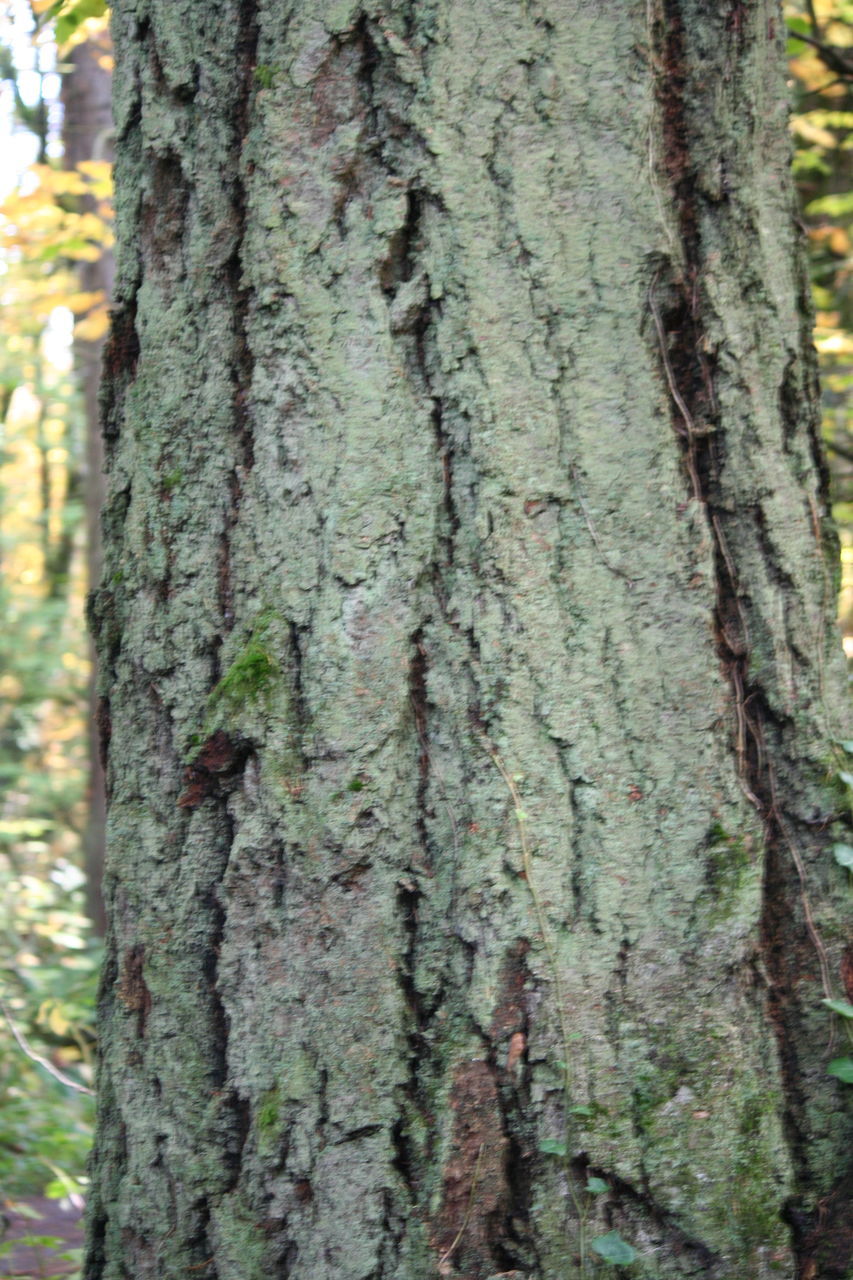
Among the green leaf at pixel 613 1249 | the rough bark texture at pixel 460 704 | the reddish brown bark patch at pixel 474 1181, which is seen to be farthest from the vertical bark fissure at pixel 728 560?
the reddish brown bark patch at pixel 474 1181

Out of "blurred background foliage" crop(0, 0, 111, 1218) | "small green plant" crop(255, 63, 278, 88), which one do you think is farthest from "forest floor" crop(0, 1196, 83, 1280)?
"small green plant" crop(255, 63, 278, 88)

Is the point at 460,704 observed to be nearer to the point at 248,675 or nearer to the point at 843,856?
the point at 248,675

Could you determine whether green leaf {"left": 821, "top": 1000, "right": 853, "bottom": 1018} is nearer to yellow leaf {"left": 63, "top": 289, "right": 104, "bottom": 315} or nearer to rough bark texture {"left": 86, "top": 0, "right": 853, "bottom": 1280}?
rough bark texture {"left": 86, "top": 0, "right": 853, "bottom": 1280}

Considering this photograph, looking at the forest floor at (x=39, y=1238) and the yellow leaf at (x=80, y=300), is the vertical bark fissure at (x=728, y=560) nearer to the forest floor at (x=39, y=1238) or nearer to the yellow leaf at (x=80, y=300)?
the forest floor at (x=39, y=1238)

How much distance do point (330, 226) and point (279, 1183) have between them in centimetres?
133

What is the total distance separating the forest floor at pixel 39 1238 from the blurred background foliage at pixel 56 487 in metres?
0.13

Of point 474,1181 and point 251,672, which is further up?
point 251,672

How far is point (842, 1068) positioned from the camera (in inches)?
55.4

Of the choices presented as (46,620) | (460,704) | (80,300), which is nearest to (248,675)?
(460,704)

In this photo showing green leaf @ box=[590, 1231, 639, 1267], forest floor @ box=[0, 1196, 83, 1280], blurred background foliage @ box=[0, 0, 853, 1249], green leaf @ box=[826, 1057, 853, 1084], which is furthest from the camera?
blurred background foliage @ box=[0, 0, 853, 1249]

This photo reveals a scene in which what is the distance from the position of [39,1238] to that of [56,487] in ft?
40.4

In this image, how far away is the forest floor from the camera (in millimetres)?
2661

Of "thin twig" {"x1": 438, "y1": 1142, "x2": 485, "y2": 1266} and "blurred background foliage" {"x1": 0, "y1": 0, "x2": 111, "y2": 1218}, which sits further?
"blurred background foliage" {"x1": 0, "y1": 0, "x2": 111, "y2": 1218}

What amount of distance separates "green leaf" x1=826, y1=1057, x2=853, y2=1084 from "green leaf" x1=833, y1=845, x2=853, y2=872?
27cm
